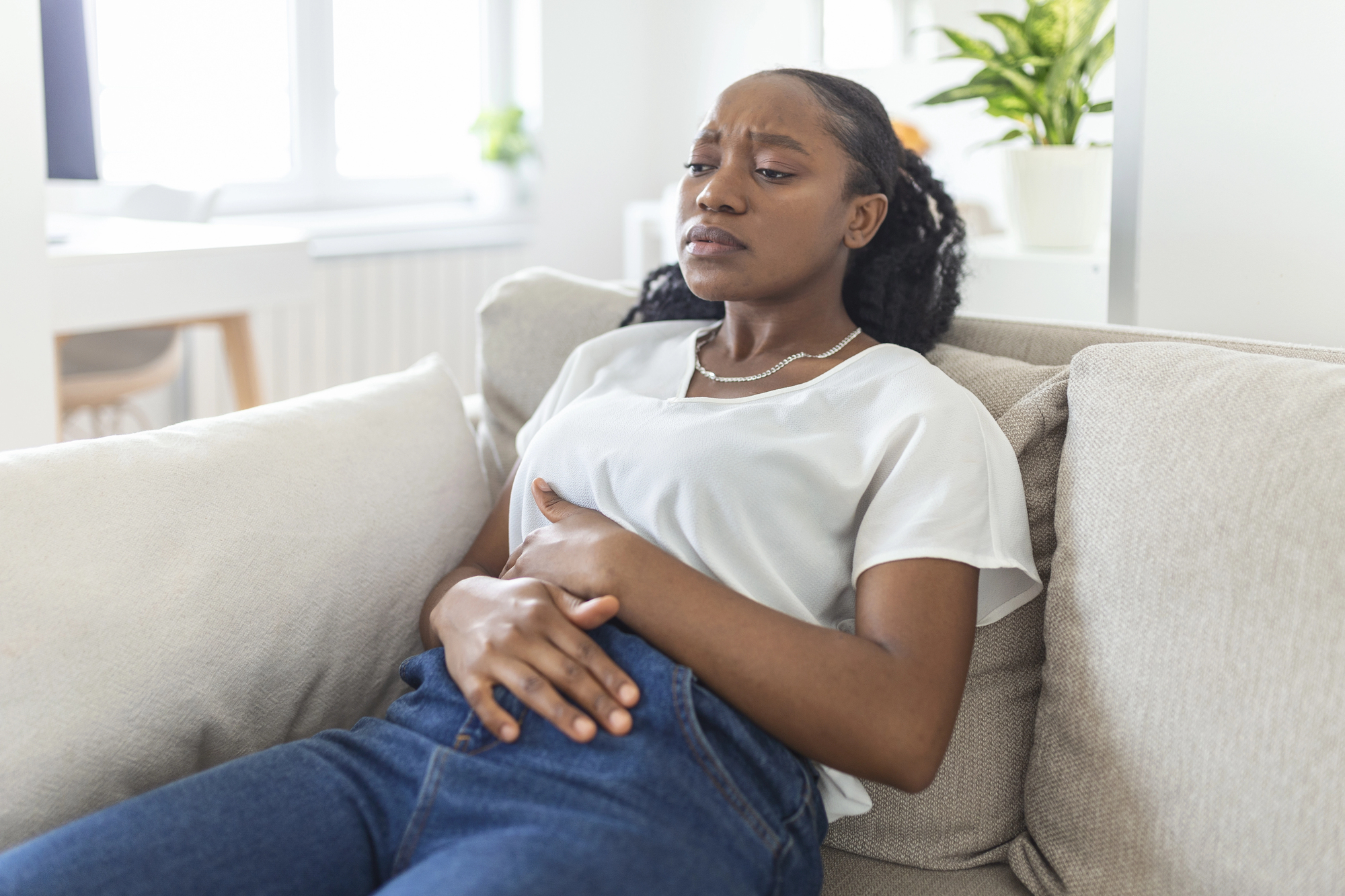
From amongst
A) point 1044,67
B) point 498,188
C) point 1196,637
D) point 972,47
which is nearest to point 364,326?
point 498,188

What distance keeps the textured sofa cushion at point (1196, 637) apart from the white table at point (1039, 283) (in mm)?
727

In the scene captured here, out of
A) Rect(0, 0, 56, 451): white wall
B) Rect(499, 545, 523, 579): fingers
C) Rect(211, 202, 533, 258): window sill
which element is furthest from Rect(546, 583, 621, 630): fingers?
Rect(211, 202, 533, 258): window sill

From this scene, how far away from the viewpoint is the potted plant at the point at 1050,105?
1656mm

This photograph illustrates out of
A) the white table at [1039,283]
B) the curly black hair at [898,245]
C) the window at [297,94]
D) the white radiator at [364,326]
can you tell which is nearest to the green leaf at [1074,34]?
the white table at [1039,283]

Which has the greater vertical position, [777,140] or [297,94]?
[297,94]

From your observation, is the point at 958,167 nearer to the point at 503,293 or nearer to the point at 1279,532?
the point at 503,293

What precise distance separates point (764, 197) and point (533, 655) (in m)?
0.49

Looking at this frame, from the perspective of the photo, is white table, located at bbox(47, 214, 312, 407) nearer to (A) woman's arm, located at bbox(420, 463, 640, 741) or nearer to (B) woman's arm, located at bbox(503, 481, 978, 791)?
(A) woman's arm, located at bbox(420, 463, 640, 741)

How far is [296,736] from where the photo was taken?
1.05 m

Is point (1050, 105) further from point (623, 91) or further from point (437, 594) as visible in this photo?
point (623, 91)

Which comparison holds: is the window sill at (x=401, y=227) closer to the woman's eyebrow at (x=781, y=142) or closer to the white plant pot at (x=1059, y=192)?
the white plant pot at (x=1059, y=192)

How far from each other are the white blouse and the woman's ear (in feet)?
0.46

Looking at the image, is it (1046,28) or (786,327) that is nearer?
(786,327)

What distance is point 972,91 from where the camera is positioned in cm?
172
